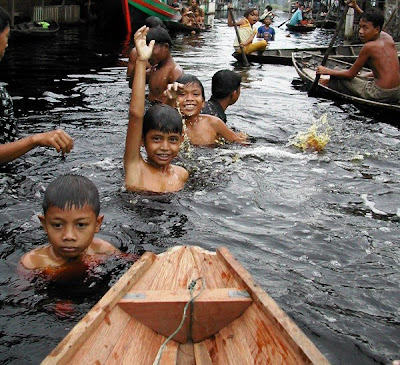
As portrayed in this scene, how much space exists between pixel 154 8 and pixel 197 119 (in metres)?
20.9

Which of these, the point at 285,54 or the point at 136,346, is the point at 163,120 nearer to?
the point at 136,346

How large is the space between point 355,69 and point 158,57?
367cm

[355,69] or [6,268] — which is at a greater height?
[355,69]

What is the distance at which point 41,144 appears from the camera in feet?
12.6

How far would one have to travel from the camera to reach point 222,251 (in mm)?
3115

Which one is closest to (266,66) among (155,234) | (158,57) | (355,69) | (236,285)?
(355,69)

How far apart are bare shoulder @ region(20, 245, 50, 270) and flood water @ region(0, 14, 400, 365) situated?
0.38 feet

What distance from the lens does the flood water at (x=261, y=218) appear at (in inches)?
121

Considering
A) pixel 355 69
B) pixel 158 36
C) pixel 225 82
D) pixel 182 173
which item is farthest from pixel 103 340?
pixel 355 69

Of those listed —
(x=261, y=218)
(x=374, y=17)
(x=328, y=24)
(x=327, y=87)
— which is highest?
(x=374, y=17)

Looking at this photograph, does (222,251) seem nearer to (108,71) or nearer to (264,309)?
(264,309)

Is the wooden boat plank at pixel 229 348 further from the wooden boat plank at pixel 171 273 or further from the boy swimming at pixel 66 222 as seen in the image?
the boy swimming at pixel 66 222

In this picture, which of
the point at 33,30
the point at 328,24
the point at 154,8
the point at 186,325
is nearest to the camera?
the point at 186,325

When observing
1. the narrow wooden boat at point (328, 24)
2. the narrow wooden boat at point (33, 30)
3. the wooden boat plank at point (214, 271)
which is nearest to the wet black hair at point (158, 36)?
the wooden boat plank at point (214, 271)
